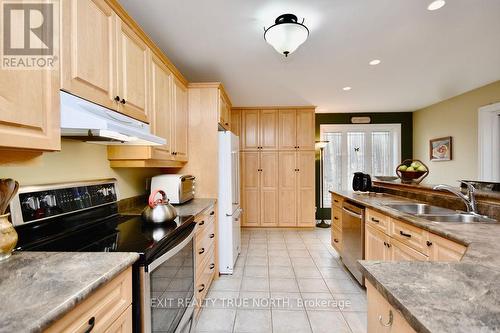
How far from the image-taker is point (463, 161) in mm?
3992

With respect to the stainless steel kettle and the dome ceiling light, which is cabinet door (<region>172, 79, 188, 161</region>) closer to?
the stainless steel kettle

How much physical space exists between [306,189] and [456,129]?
2768 mm

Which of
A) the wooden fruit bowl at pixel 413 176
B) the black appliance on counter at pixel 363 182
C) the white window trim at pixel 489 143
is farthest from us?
the white window trim at pixel 489 143

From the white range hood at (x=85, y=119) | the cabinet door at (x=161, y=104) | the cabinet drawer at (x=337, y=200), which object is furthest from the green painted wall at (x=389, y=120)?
the white range hood at (x=85, y=119)

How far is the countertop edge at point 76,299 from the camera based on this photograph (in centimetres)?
57

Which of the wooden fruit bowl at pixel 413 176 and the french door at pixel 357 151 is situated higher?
the french door at pixel 357 151

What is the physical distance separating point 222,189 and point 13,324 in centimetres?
220

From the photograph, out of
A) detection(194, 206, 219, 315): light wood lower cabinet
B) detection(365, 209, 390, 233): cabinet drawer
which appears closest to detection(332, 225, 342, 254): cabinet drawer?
detection(365, 209, 390, 233): cabinet drawer

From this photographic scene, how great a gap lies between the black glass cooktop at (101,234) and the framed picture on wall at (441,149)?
479 centimetres

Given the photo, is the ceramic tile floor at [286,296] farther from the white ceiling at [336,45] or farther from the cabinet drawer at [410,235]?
the white ceiling at [336,45]

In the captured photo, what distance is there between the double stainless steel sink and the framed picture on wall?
2786mm

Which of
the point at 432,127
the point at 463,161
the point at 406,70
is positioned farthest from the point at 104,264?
the point at 432,127

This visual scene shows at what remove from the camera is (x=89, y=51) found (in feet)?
4.06

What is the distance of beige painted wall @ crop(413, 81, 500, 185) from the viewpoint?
3.71 meters
